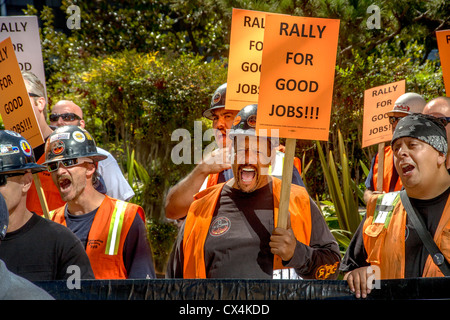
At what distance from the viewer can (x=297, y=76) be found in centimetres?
349

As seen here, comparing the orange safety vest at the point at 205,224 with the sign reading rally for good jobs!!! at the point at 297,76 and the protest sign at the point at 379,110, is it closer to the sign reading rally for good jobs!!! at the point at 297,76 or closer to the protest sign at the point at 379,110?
the sign reading rally for good jobs!!! at the point at 297,76

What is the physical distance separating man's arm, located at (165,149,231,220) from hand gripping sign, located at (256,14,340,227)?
694 mm

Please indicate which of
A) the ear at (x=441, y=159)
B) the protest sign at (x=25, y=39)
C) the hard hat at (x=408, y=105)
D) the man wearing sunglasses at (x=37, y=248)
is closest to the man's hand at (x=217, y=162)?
the man wearing sunglasses at (x=37, y=248)

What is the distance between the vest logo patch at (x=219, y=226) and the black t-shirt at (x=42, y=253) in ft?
2.31

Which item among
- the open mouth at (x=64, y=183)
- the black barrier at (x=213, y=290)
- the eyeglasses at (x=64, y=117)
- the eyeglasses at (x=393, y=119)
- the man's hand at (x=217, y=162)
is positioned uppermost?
the eyeglasses at (x=393, y=119)

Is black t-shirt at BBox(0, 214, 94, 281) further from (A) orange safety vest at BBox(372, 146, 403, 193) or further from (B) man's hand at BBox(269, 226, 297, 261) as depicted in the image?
(A) orange safety vest at BBox(372, 146, 403, 193)

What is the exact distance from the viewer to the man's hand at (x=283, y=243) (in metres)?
3.35

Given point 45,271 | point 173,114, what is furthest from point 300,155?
point 45,271

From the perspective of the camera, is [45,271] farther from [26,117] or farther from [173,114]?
[173,114]

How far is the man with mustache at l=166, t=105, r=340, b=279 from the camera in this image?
3.47m

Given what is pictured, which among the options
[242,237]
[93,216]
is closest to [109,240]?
[93,216]

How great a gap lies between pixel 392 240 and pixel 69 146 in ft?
6.70

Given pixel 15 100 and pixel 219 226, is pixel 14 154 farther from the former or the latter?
pixel 219 226

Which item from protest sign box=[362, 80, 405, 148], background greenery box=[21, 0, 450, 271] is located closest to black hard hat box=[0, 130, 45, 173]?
protest sign box=[362, 80, 405, 148]
